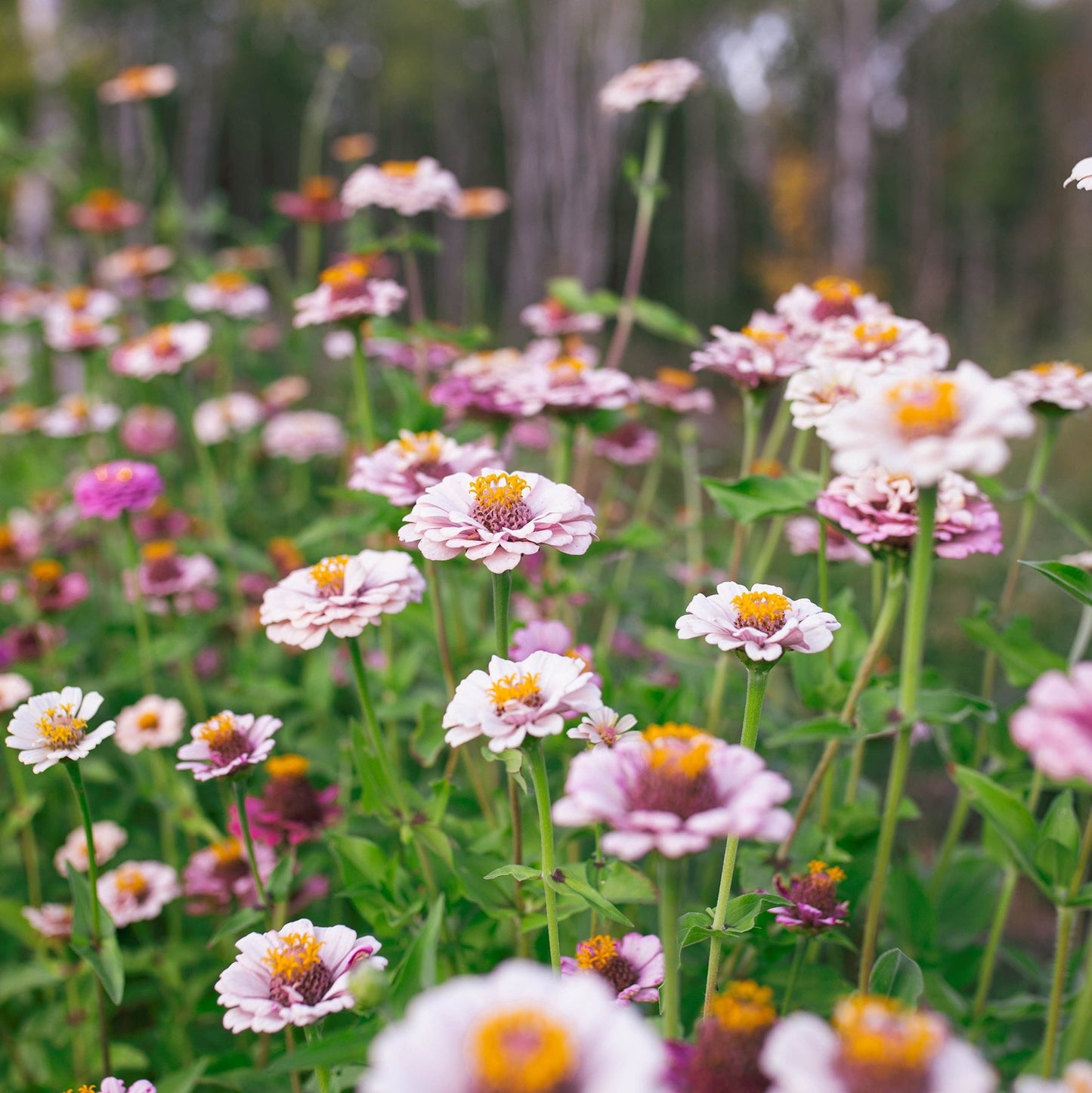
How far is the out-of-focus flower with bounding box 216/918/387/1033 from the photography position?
85cm

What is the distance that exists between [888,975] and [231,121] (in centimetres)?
1699

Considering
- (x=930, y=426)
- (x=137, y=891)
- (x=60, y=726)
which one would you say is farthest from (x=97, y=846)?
(x=930, y=426)

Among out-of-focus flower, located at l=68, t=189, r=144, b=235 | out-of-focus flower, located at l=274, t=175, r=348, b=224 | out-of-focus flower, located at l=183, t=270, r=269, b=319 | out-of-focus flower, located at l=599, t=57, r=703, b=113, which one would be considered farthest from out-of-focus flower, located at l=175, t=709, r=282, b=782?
out-of-focus flower, located at l=68, t=189, r=144, b=235

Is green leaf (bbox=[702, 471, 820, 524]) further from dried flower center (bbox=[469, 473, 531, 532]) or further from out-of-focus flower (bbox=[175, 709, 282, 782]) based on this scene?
out-of-focus flower (bbox=[175, 709, 282, 782])

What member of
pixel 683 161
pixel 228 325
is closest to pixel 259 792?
pixel 228 325

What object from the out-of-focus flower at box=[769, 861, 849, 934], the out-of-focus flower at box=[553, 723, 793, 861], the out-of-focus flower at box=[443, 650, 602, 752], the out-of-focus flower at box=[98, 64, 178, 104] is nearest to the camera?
the out-of-focus flower at box=[553, 723, 793, 861]

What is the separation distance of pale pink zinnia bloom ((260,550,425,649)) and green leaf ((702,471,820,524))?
0.44m

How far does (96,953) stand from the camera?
1.14 meters

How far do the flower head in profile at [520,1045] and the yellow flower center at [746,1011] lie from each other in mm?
126

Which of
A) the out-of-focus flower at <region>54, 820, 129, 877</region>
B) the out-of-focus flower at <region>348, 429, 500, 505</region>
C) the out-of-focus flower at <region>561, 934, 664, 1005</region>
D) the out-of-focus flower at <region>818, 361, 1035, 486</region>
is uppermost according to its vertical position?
the out-of-focus flower at <region>818, 361, 1035, 486</region>

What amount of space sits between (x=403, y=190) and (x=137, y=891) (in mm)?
1455

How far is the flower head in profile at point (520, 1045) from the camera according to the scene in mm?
480

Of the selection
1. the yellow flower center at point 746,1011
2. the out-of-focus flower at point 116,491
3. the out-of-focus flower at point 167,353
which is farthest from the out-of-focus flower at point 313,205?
the yellow flower center at point 746,1011

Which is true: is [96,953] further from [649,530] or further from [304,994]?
[649,530]
